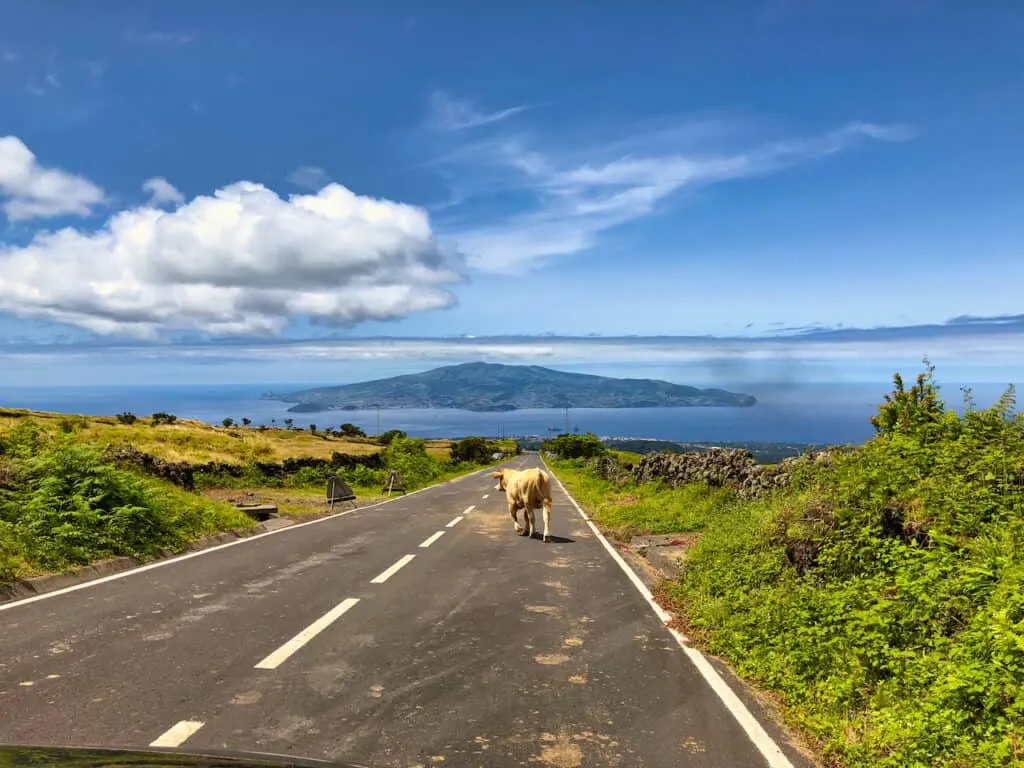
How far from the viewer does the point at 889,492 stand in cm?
932

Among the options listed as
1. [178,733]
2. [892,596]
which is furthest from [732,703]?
[178,733]

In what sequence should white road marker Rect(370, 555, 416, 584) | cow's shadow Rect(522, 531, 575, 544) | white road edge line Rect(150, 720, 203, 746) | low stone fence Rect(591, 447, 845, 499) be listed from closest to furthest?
white road edge line Rect(150, 720, 203, 746) → white road marker Rect(370, 555, 416, 584) → cow's shadow Rect(522, 531, 575, 544) → low stone fence Rect(591, 447, 845, 499)

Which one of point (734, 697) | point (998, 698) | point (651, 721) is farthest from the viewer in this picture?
point (734, 697)

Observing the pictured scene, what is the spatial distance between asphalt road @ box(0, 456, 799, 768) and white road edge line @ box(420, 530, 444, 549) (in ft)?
10.5

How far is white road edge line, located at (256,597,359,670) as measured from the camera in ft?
20.7

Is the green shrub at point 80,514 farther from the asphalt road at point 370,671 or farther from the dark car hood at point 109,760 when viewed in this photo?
the dark car hood at point 109,760

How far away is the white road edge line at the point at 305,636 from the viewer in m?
6.32

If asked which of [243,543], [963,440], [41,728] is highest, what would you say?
[963,440]

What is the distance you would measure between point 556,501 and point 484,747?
26.0 m

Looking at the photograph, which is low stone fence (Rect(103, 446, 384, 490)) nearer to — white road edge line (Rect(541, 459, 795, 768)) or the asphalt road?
the asphalt road

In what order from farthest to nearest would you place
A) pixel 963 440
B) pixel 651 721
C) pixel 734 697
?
pixel 963 440
pixel 734 697
pixel 651 721

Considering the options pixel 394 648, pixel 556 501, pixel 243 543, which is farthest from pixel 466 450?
pixel 394 648

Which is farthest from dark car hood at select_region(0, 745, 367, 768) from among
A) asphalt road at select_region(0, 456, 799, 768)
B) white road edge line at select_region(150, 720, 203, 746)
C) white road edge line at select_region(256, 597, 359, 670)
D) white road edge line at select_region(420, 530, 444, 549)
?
white road edge line at select_region(420, 530, 444, 549)

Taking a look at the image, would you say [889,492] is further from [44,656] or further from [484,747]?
[44,656]
